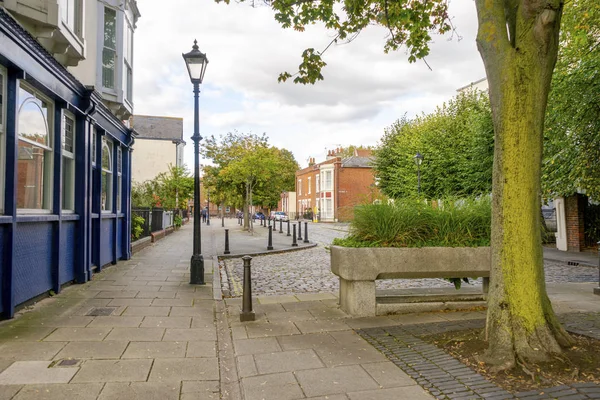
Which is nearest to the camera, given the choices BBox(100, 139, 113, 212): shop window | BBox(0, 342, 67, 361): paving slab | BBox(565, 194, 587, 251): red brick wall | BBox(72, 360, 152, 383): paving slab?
BBox(72, 360, 152, 383): paving slab

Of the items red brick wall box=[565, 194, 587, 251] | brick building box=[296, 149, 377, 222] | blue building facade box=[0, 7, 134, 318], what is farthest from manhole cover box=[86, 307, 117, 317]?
brick building box=[296, 149, 377, 222]

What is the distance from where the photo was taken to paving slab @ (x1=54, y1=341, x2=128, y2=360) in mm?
4610

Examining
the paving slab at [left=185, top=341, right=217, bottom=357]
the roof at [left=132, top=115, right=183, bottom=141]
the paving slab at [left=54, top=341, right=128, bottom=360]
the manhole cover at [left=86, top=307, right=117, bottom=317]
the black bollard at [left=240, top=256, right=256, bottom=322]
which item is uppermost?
the roof at [left=132, top=115, right=183, bottom=141]

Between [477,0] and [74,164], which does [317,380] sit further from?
[74,164]

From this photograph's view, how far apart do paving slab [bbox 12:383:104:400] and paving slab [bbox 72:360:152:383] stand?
0.44 feet

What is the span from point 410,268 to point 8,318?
5413mm

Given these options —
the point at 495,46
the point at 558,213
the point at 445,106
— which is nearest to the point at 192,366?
the point at 495,46


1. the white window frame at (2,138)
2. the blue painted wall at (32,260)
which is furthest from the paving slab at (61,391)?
the white window frame at (2,138)

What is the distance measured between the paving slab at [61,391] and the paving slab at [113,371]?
134mm

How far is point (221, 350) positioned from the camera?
503 centimetres

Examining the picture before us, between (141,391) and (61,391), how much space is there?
0.64m

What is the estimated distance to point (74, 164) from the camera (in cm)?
892

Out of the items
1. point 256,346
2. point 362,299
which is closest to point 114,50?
point 362,299

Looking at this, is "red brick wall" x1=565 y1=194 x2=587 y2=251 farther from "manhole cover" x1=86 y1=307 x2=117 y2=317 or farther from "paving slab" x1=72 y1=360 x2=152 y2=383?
"paving slab" x1=72 y1=360 x2=152 y2=383
